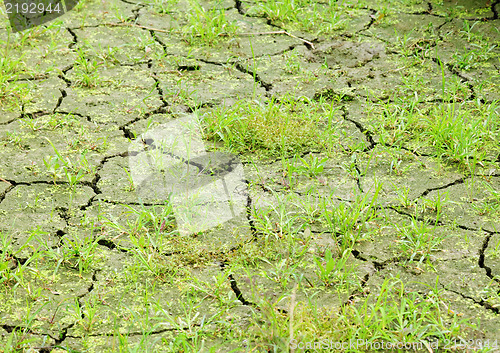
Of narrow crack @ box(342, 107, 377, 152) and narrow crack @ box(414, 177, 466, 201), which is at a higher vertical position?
narrow crack @ box(342, 107, 377, 152)

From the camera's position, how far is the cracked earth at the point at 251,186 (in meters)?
2.26

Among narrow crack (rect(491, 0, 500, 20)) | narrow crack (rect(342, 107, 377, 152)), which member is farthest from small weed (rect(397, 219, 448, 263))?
narrow crack (rect(491, 0, 500, 20))

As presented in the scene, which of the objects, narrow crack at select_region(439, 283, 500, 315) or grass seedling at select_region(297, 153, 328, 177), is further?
grass seedling at select_region(297, 153, 328, 177)

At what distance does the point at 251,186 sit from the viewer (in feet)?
9.78

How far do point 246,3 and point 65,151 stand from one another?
7.27ft

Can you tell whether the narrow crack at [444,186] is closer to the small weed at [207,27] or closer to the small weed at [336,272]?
the small weed at [336,272]

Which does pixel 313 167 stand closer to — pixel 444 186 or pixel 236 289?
pixel 444 186

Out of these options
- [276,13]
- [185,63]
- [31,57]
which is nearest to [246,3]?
[276,13]

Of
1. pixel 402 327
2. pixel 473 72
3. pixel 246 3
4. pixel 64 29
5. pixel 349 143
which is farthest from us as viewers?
pixel 246 3

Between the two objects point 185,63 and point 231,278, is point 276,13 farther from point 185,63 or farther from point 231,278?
point 231,278

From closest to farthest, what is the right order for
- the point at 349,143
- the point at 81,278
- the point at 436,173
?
the point at 81,278 < the point at 436,173 < the point at 349,143

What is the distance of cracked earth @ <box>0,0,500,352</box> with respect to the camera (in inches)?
89.1

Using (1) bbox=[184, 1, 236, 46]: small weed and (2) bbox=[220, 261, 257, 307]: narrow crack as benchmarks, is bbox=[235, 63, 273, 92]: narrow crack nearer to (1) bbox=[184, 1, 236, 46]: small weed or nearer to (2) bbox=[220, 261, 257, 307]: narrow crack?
(1) bbox=[184, 1, 236, 46]: small weed

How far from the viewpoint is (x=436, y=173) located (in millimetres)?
3051
